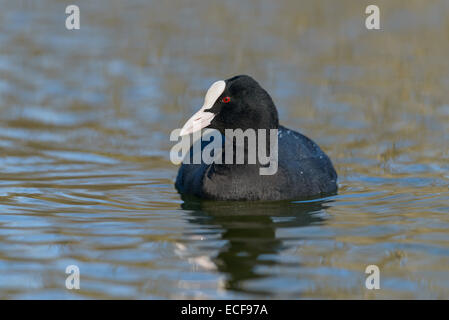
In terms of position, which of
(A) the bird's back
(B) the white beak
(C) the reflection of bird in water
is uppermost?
(B) the white beak

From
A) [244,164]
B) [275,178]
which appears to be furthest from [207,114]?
[275,178]

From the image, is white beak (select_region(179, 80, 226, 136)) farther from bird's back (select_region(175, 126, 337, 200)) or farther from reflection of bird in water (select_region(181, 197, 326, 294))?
reflection of bird in water (select_region(181, 197, 326, 294))

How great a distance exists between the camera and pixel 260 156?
855cm

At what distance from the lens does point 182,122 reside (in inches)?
480

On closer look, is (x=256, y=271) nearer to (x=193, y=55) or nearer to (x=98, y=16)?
(x=193, y=55)

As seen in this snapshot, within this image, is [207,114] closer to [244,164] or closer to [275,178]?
[244,164]

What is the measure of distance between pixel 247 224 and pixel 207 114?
116 centimetres

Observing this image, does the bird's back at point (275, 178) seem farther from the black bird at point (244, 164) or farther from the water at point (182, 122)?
the water at point (182, 122)

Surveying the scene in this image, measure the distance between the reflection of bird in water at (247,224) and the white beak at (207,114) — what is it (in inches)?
27.8

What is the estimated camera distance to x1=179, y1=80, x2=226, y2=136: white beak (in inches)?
329

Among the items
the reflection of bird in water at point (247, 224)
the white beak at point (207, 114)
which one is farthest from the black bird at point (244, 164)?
the reflection of bird in water at point (247, 224)

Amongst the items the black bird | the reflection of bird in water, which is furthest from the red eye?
the reflection of bird in water

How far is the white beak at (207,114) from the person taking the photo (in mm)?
8359

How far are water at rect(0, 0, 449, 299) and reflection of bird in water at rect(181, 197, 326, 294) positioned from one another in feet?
0.08
